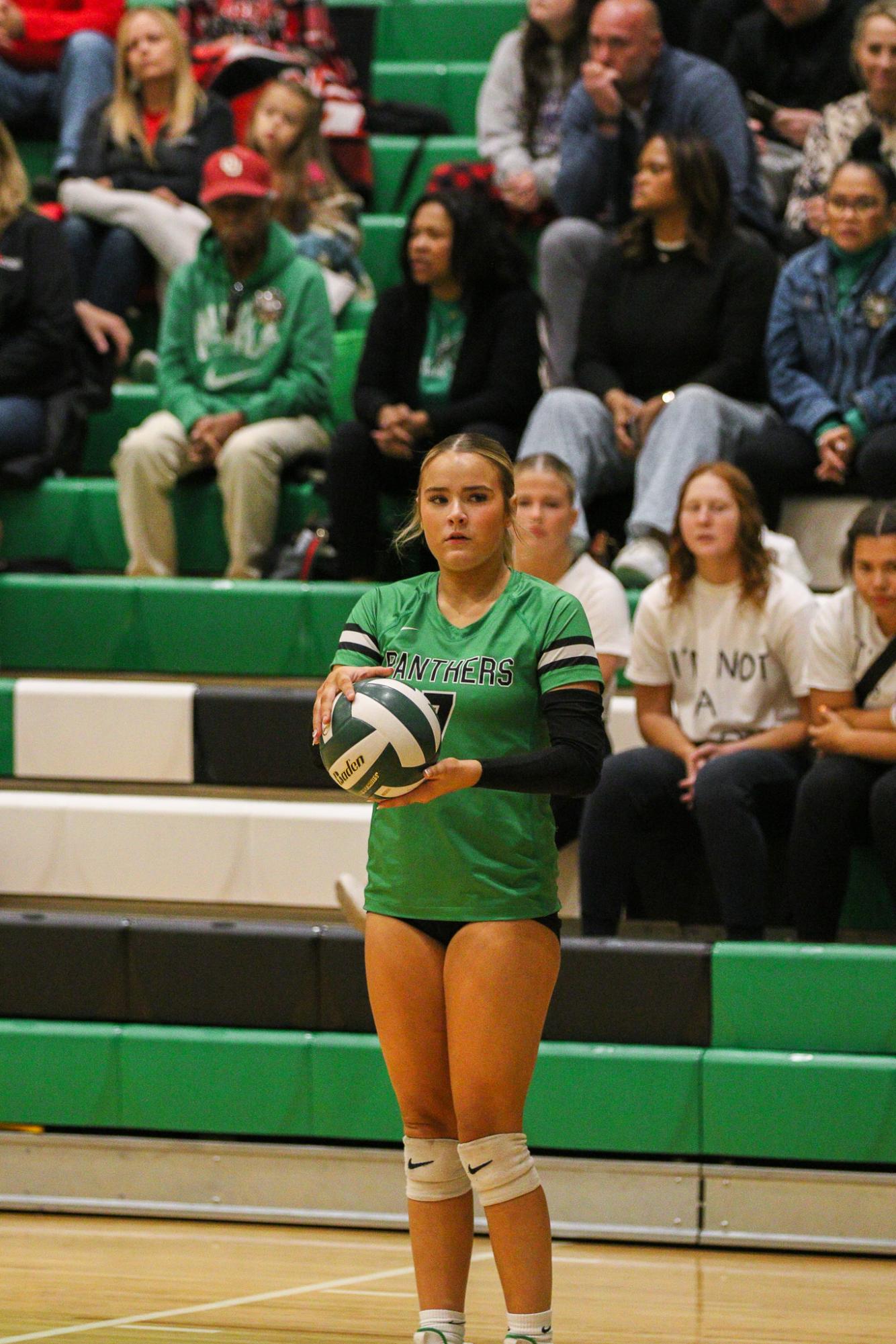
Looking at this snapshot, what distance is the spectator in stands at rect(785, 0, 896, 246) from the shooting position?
4.16 metres

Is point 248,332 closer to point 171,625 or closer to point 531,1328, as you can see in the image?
point 171,625

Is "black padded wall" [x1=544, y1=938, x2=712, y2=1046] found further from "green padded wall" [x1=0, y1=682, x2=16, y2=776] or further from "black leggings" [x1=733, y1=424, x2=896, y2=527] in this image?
"green padded wall" [x1=0, y1=682, x2=16, y2=776]

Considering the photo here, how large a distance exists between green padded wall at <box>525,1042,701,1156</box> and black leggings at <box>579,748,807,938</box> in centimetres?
24

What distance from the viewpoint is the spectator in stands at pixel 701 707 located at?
10.1 feet

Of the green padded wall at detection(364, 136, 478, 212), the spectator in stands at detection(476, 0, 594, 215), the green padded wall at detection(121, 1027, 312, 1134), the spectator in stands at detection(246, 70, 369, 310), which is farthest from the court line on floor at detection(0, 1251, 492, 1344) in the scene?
the green padded wall at detection(364, 136, 478, 212)

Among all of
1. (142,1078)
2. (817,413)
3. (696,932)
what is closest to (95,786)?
(142,1078)

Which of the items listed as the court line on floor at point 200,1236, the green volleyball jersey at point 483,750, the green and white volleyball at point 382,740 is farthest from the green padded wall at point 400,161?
the green and white volleyball at point 382,740

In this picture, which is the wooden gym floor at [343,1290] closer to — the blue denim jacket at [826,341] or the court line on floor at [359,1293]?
the court line on floor at [359,1293]

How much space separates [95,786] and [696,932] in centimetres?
133

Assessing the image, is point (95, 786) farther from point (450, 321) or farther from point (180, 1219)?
point (450, 321)

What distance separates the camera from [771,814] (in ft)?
10.3

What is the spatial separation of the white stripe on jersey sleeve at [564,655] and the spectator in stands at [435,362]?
2.01 m

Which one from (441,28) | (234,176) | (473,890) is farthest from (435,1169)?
(441,28)

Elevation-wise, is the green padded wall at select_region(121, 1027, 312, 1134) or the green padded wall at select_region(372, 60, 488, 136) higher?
the green padded wall at select_region(372, 60, 488, 136)
